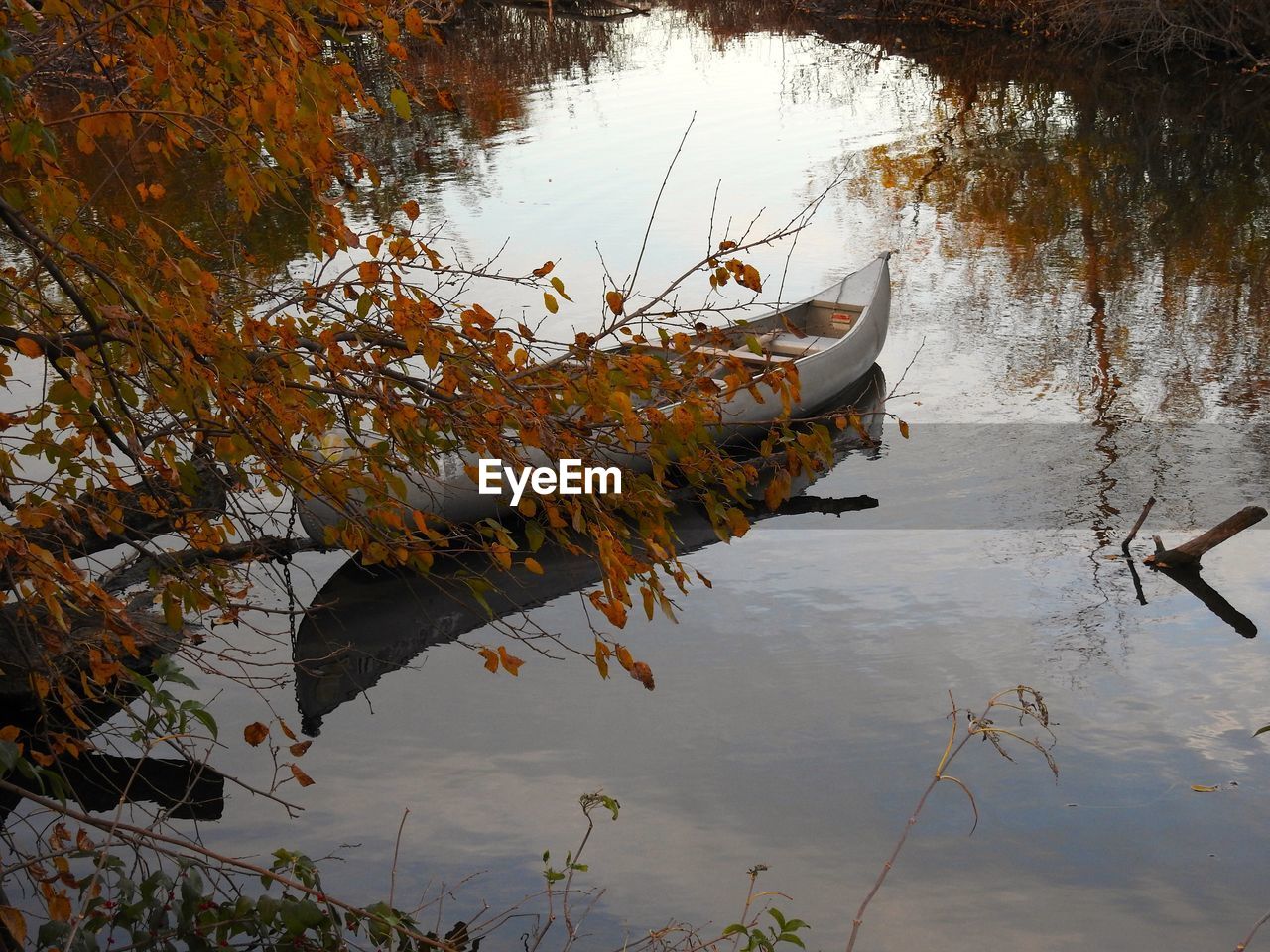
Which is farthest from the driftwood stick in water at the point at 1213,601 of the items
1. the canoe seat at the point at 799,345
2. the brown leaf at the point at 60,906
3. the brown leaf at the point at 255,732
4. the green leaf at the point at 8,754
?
the green leaf at the point at 8,754

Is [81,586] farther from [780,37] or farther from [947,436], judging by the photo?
[780,37]

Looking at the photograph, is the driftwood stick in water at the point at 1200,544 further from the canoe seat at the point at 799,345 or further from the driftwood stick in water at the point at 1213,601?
the canoe seat at the point at 799,345

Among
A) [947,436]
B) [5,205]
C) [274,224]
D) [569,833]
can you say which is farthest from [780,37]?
[5,205]

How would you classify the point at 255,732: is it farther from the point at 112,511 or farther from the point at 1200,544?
the point at 1200,544

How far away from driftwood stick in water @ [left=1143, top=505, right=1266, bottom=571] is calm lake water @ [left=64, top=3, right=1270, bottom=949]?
20 centimetres

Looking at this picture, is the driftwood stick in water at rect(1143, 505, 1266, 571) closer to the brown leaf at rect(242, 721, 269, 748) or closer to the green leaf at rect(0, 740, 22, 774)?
the brown leaf at rect(242, 721, 269, 748)

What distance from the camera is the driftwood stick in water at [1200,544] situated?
946cm

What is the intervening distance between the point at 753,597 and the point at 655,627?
0.81 m

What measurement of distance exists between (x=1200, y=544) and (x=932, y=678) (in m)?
2.53

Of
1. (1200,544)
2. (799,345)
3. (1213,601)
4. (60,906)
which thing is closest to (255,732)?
(60,906)

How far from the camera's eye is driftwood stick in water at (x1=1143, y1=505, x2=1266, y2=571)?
31.0 ft

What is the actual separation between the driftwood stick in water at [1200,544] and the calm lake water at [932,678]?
0.20 metres

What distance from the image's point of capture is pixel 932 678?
872 centimetres

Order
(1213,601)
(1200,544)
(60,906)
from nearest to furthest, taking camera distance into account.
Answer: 1. (60,906)
2. (1213,601)
3. (1200,544)
